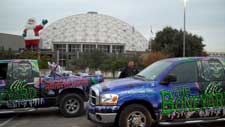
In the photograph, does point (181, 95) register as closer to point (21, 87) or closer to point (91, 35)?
point (21, 87)

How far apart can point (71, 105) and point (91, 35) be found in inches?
2812

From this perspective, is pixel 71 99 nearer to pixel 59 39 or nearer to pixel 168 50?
pixel 168 50

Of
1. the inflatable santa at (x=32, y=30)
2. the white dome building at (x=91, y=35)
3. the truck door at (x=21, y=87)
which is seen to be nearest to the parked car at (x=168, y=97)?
the truck door at (x=21, y=87)

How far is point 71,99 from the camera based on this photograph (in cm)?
802

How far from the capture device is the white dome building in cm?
7581

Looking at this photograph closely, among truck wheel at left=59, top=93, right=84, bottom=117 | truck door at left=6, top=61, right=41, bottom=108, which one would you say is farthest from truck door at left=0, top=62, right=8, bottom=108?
truck wheel at left=59, top=93, right=84, bottom=117

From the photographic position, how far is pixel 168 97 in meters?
5.66

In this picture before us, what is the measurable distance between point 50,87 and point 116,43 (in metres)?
69.7

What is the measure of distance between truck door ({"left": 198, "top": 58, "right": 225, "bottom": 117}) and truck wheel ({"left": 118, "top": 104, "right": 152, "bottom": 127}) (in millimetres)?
1341

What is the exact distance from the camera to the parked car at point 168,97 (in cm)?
543

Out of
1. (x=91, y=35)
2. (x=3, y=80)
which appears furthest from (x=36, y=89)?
(x=91, y=35)

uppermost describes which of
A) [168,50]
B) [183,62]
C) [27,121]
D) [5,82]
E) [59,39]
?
[59,39]

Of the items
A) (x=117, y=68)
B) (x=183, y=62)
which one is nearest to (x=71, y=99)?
(x=183, y=62)

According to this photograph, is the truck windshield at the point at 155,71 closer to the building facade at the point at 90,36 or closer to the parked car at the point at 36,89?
the parked car at the point at 36,89
